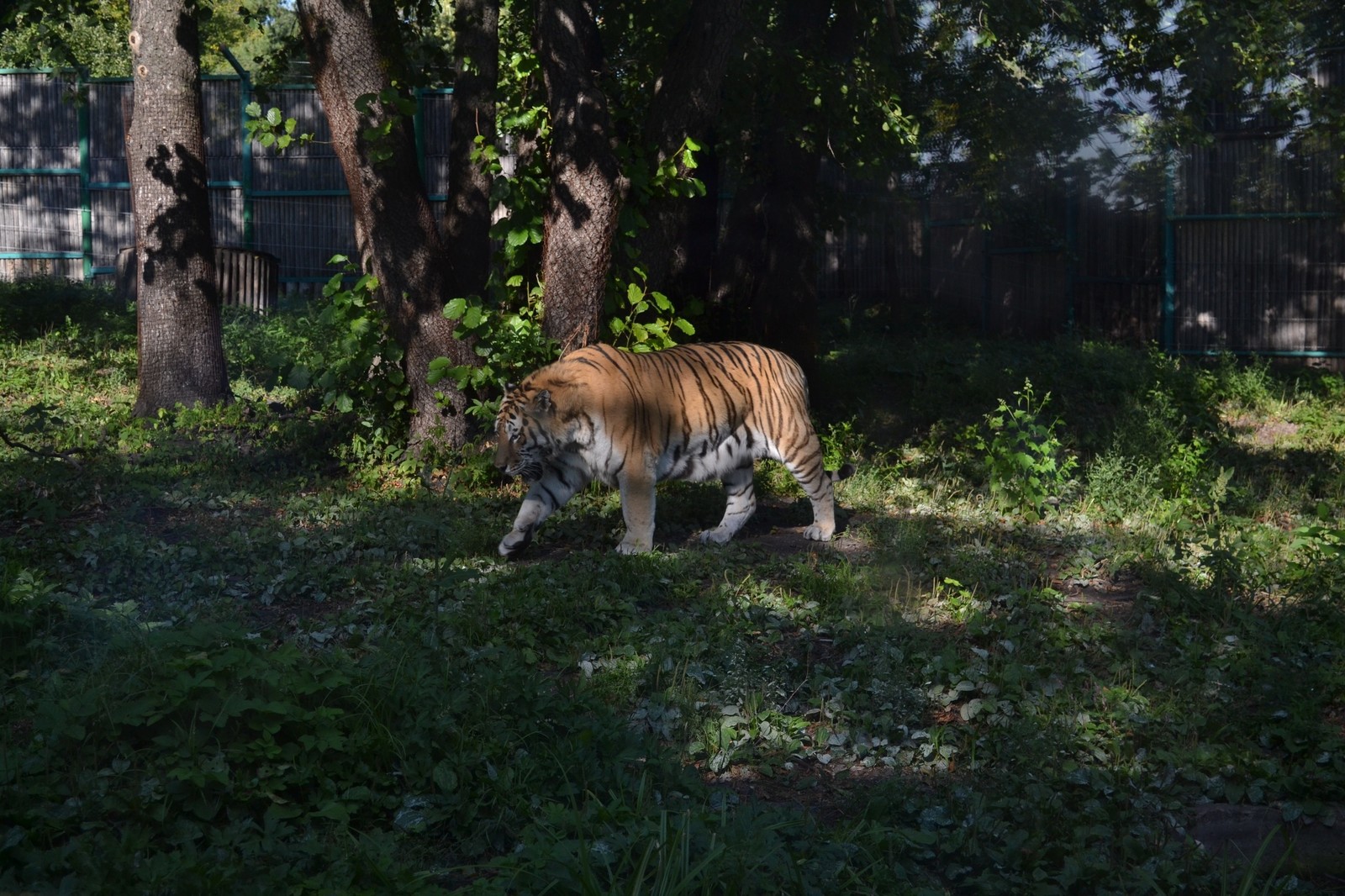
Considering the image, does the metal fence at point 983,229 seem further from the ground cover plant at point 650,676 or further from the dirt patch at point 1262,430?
the ground cover plant at point 650,676

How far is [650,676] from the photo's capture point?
4816mm

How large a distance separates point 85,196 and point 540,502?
1266cm

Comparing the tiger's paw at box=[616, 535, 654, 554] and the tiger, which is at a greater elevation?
the tiger

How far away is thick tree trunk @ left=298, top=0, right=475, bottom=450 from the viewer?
771 cm

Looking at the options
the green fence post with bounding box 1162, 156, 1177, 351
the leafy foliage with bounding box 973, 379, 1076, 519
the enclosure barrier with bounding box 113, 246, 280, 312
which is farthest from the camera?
the green fence post with bounding box 1162, 156, 1177, 351

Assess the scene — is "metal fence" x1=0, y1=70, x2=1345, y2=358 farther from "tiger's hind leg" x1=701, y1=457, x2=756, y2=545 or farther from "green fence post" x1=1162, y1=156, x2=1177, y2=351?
"tiger's hind leg" x1=701, y1=457, x2=756, y2=545

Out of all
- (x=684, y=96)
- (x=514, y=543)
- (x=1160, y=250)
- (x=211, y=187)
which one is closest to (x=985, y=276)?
Answer: (x=1160, y=250)

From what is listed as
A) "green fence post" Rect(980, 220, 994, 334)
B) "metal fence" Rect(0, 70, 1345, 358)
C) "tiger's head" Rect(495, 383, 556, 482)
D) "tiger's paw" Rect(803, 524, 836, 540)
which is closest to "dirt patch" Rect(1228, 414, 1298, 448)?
"metal fence" Rect(0, 70, 1345, 358)

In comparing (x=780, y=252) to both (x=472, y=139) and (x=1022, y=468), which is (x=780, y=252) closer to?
(x=472, y=139)

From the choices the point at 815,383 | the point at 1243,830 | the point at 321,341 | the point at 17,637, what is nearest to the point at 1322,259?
the point at 815,383

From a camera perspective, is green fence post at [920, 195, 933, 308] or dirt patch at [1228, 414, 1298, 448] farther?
green fence post at [920, 195, 933, 308]

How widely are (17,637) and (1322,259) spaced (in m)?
13.4

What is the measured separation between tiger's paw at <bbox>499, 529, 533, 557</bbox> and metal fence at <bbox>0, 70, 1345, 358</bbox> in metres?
8.05

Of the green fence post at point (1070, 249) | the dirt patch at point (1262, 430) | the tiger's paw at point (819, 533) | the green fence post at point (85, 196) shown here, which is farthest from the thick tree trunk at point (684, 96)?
the green fence post at point (85, 196)
